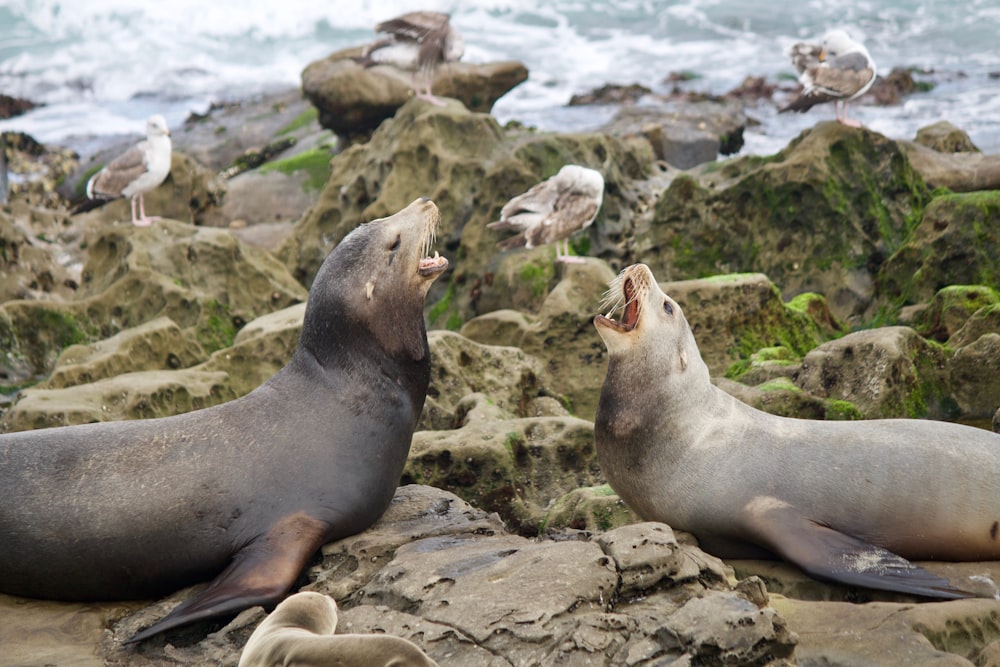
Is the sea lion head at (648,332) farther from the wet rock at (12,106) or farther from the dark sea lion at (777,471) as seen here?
the wet rock at (12,106)


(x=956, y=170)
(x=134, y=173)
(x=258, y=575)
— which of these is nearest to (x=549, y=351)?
(x=258, y=575)

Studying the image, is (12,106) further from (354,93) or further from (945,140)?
(945,140)

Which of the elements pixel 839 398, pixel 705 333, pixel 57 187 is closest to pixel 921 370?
pixel 839 398

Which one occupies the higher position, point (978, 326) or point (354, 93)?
point (978, 326)

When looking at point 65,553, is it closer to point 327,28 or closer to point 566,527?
point 566,527

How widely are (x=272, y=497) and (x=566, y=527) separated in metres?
1.55

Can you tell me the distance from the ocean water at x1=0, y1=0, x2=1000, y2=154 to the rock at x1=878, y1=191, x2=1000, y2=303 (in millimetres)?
11696

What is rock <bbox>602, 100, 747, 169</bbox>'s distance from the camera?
1925cm

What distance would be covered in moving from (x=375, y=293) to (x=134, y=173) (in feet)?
30.1

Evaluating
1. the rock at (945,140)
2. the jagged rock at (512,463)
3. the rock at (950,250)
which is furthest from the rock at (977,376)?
the rock at (945,140)

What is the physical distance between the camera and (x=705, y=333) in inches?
329

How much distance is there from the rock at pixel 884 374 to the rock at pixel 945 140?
28.4ft

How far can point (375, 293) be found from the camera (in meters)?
5.36

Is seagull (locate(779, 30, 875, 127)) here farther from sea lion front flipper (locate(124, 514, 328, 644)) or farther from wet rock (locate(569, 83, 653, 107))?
wet rock (locate(569, 83, 653, 107))
